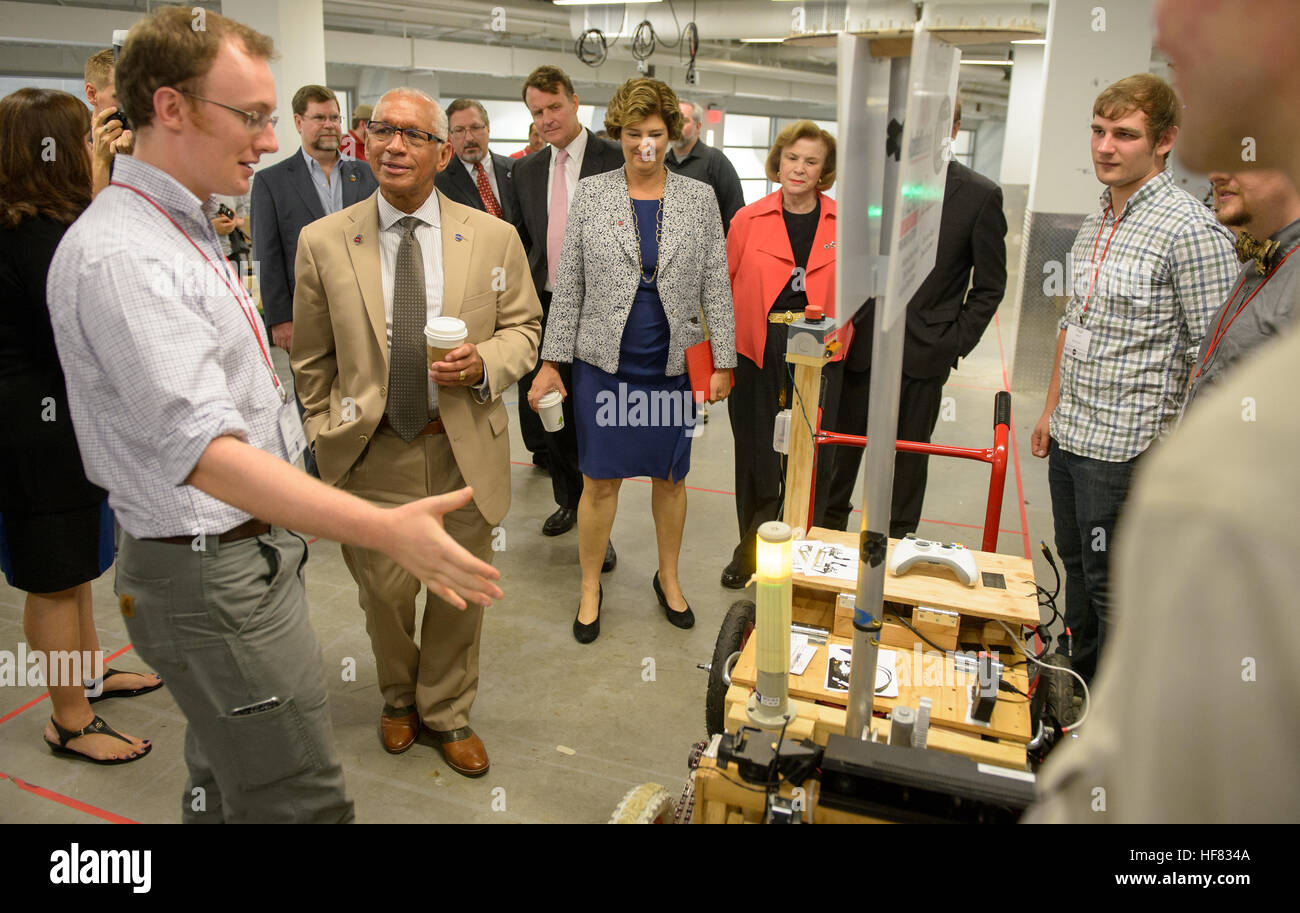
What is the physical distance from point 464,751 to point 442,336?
1.30 metres

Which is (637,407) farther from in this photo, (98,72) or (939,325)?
(98,72)

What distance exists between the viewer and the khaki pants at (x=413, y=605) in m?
2.61

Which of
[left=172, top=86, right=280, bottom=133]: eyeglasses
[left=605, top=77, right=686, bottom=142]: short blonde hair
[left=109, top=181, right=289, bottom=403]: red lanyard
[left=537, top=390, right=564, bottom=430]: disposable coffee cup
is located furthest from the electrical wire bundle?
[left=109, top=181, right=289, bottom=403]: red lanyard

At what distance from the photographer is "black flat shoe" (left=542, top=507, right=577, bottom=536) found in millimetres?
4531

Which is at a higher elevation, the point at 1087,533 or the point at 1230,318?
the point at 1230,318

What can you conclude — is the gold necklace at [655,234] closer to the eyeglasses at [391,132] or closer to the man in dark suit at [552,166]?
the man in dark suit at [552,166]

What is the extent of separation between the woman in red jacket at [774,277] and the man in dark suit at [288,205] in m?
1.89

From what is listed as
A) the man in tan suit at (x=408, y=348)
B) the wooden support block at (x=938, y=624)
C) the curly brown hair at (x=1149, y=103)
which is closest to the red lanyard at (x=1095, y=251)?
the curly brown hair at (x=1149, y=103)

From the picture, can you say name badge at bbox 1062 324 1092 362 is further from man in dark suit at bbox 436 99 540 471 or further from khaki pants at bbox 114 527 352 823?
man in dark suit at bbox 436 99 540 471

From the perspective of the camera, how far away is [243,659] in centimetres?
159

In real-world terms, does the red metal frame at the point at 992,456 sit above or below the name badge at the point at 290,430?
below

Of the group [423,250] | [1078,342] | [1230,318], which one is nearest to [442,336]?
[423,250]

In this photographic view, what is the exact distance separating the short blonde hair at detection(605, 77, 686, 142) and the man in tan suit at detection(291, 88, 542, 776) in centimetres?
85
